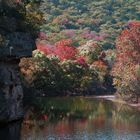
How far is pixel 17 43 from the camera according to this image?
180ft

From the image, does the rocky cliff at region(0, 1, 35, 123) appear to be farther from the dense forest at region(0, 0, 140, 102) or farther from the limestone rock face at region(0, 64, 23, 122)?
the dense forest at region(0, 0, 140, 102)

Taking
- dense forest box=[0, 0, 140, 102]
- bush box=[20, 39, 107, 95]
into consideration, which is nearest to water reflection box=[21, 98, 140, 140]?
dense forest box=[0, 0, 140, 102]

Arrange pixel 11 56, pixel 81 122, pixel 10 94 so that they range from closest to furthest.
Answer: pixel 11 56 < pixel 10 94 < pixel 81 122

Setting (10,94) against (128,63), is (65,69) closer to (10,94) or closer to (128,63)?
(128,63)

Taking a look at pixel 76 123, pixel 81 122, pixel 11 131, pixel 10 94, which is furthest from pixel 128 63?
pixel 11 131

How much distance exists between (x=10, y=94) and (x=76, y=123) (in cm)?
822

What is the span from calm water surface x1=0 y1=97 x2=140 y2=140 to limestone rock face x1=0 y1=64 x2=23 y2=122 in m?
1.39

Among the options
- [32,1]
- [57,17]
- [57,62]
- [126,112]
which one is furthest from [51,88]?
[57,17]

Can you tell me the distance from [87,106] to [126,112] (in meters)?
10.9

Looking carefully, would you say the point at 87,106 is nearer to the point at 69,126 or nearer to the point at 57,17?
the point at 69,126

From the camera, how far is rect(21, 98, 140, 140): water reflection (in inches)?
1834

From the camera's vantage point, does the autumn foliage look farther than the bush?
No

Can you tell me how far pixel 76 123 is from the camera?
55.9 m

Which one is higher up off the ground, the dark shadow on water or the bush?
the bush
